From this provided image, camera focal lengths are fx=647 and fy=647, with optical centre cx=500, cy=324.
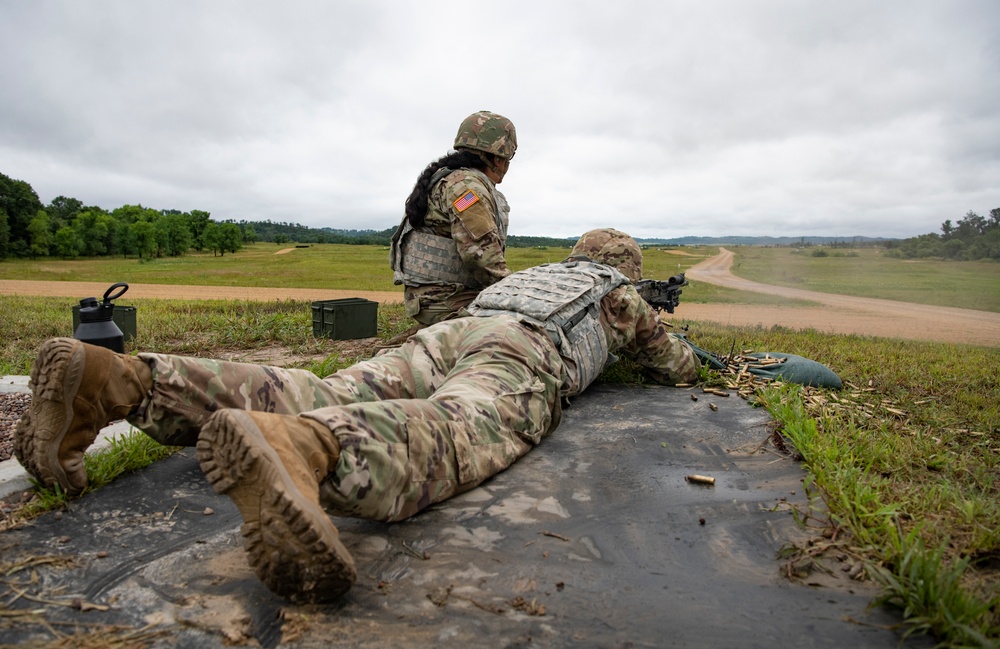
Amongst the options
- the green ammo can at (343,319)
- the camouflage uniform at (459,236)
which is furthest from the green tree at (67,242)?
the camouflage uniform at (459,236)

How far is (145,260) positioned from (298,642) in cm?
3281

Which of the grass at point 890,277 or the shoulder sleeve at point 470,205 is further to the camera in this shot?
the grass at point 890,277

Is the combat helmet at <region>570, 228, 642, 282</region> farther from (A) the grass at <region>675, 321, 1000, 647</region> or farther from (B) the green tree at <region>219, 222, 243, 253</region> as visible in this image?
(B) the green tree at <region>219, 222, 243, 253</region>

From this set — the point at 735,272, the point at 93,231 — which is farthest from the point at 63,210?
the point at 735,272

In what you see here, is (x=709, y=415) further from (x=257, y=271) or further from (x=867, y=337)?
(x=257, y=271)

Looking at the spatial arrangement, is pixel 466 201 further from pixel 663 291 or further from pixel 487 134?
pixel 663 291

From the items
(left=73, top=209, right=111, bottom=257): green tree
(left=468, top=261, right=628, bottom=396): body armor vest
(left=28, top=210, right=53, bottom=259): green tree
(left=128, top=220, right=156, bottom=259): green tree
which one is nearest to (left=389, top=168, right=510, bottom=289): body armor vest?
(left=468, top=261, right=628, bottom=396): body armor vest

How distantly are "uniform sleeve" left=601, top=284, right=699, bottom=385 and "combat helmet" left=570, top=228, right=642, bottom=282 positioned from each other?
0.47m

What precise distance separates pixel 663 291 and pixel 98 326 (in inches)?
150

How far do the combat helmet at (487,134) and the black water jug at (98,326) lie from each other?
2.70 m

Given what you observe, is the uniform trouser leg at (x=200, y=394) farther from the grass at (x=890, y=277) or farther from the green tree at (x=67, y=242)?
the green tree at (x=67, y=242)

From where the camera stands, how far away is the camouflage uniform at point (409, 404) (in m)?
1.97

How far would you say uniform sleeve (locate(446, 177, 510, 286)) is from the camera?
187 inches

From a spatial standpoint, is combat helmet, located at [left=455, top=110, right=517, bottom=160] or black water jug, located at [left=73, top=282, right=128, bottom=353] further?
combat helmet, located at [left=455, top=110, right=517, bottom=160]
